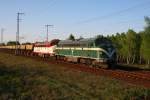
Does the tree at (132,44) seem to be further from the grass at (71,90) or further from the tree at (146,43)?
the grass at (71,90)

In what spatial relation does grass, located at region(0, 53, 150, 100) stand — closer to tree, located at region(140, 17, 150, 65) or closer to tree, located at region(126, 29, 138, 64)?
tree, located at region(140, 17, 150, 65)

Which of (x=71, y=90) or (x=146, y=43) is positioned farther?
(x=146, y=43)

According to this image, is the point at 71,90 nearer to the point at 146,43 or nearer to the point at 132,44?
the point at 146,43

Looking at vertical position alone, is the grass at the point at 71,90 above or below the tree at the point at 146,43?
below

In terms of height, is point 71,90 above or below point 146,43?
below

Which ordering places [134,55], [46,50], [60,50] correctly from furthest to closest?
[134,55] → [46,50] → [60,50]

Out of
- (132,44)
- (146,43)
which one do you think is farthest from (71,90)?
(132,44)

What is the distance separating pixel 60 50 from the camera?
4672 cm

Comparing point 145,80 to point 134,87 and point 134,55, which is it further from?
point 134,55

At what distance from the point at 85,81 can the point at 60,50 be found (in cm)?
2515

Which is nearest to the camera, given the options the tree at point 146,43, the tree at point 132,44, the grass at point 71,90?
the grass at point 71,90

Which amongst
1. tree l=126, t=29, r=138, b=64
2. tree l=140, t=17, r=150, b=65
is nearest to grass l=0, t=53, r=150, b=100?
tree l=140, t=17, r=150, b=65

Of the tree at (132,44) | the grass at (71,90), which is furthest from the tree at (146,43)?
the grass at (71,90)

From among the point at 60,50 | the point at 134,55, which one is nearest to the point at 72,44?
the point at 60,50
